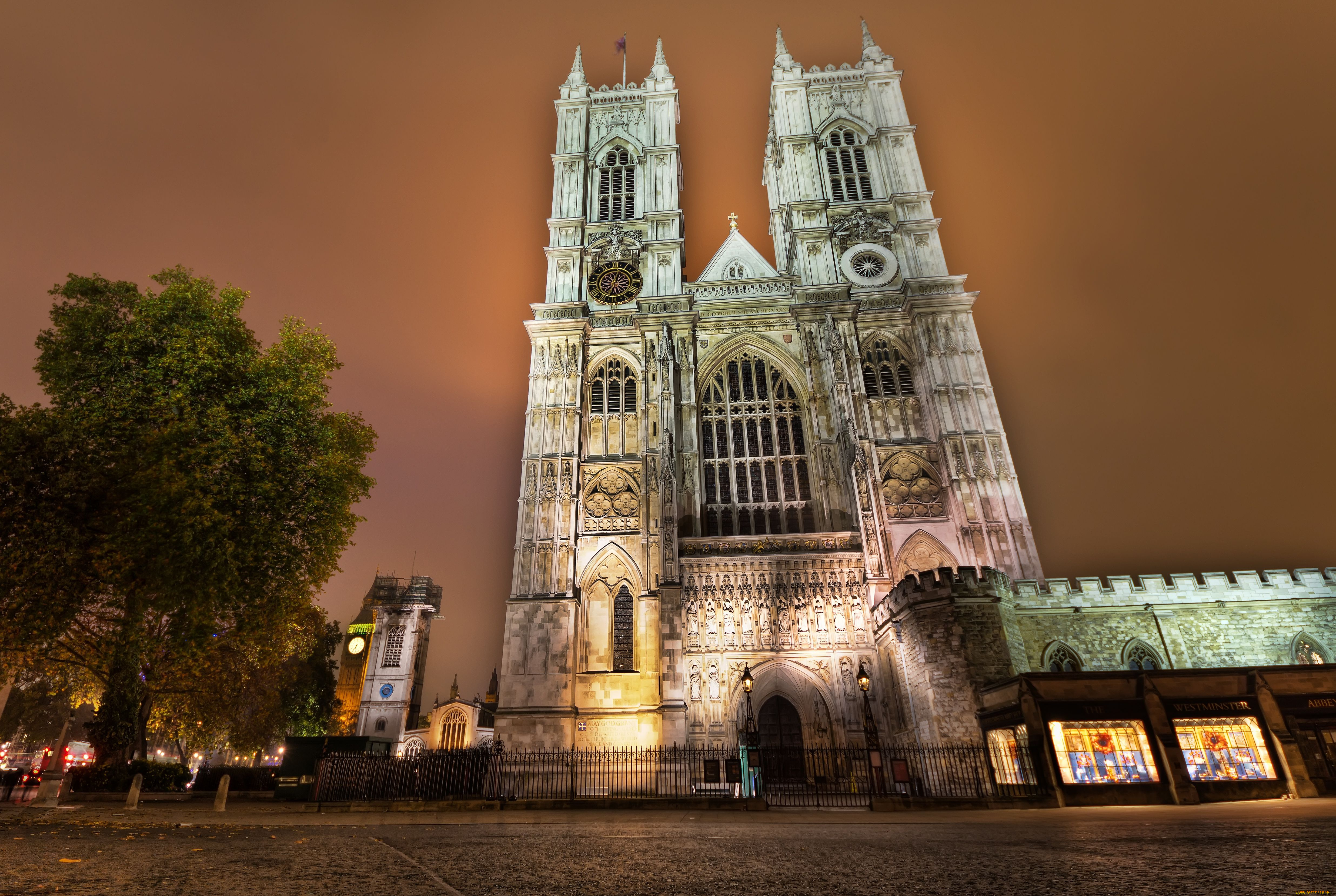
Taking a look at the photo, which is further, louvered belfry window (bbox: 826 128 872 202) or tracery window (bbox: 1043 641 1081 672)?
louvered belfry window (bbox: 826 128 872 202)

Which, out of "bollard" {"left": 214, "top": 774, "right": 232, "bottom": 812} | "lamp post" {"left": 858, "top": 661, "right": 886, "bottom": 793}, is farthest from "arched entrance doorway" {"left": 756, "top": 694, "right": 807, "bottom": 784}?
"bollard" {"left": 214, "top": 774, "right": 232, "bottom": 812}

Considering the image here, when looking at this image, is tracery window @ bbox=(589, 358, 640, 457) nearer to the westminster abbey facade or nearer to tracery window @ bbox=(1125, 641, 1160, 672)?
the westminster abbey facade

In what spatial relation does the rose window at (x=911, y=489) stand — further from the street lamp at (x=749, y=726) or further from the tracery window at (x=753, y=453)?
the street lamp at (x=749, y=726)

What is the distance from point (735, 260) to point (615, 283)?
6.42 m

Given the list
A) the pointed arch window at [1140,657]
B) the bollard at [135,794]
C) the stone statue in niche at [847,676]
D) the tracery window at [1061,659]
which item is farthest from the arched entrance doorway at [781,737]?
the bollard at [135,794]

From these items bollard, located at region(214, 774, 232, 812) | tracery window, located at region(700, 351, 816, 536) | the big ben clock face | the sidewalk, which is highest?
the big ben clock face

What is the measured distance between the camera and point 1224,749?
1208 cm

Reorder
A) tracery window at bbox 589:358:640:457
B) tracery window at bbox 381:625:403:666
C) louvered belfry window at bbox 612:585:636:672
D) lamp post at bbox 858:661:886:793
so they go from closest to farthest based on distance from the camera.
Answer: lamp post at bbox 858:661:886:793 → louvered belfry window at bbox 612:585:636:672 → tracery window at bbox 589:358:640:457 → tracery window at bbox 381:625:403:666

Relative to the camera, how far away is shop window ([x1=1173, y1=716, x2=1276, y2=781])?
39.0 feet

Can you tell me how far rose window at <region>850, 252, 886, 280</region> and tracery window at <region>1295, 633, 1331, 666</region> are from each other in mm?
19206

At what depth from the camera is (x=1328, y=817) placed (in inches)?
289

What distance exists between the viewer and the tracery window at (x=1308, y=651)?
58.0 feet

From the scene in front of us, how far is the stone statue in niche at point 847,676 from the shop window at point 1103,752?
904cm

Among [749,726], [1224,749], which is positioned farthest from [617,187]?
[1224,749]
